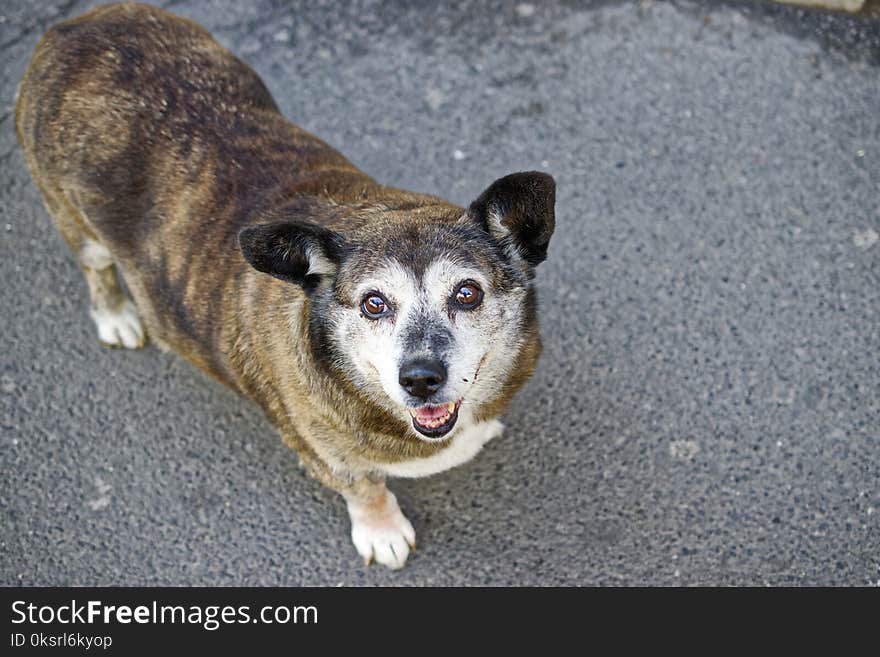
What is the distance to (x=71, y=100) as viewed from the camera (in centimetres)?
329

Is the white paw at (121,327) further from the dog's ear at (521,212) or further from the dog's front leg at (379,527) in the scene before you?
the dog's ear at (521,212)

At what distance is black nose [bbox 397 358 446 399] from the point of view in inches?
99.3

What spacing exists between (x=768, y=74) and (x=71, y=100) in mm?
3387

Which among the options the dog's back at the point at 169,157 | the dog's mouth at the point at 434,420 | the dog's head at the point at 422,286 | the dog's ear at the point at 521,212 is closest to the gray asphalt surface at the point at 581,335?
the dog's back at the point at 169,157

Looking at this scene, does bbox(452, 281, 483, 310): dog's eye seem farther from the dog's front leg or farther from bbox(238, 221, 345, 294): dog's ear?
the dog's front leg

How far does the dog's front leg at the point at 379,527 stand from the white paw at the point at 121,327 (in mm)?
1165

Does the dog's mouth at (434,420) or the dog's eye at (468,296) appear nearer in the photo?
the dog's eye at (468,296)

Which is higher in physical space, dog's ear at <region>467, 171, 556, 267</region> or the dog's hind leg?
dog's ear at <region>467, 171, 556, 267</region>

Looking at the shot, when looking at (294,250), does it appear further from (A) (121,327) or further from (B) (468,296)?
(A) (121,327)

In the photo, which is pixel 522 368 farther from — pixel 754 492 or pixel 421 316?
pixel 754 492

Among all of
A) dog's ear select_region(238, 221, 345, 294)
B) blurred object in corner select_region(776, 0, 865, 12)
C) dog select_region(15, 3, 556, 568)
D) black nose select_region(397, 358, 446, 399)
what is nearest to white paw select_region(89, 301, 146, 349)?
dog select_region(15, 3, 556, 568)

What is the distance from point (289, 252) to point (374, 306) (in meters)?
0.31

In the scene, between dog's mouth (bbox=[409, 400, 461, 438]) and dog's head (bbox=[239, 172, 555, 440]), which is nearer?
dog's head (bbox=[239, 172, 555, 440])

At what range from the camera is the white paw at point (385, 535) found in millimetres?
3439
